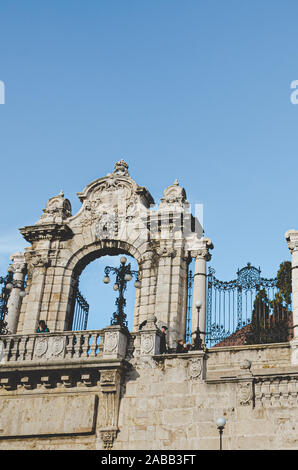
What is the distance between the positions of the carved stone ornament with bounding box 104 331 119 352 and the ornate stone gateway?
2.37 meters

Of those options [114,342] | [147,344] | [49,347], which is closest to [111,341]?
[114,342]

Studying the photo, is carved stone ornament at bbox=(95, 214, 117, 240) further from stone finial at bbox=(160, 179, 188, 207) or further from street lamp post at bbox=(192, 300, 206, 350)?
street lamp post at bbox=(192, 300, 206, 350)

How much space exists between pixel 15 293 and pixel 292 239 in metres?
10.1

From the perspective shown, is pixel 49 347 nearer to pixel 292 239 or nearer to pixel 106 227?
pixel 106 227

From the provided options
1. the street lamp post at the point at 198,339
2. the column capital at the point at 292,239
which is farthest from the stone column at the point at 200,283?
the column capital at the point at 292,239

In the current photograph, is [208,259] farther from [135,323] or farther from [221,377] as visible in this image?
[221,377]

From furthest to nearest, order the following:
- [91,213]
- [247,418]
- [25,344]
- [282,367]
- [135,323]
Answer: [91,213]
[135,323]
[25,344]
[282,367]
[247,418]

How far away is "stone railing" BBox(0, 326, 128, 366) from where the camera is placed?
2133 centimetres

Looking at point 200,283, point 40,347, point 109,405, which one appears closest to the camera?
point 109,405

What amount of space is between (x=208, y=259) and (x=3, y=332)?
7498 mm

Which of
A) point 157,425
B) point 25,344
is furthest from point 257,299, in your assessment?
point 25,344

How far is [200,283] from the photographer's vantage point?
79.5ft

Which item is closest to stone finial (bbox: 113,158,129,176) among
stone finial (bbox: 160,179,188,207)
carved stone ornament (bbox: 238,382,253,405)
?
stone finial (bbox: 160,179,188,207)

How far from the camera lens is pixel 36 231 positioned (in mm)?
26656
